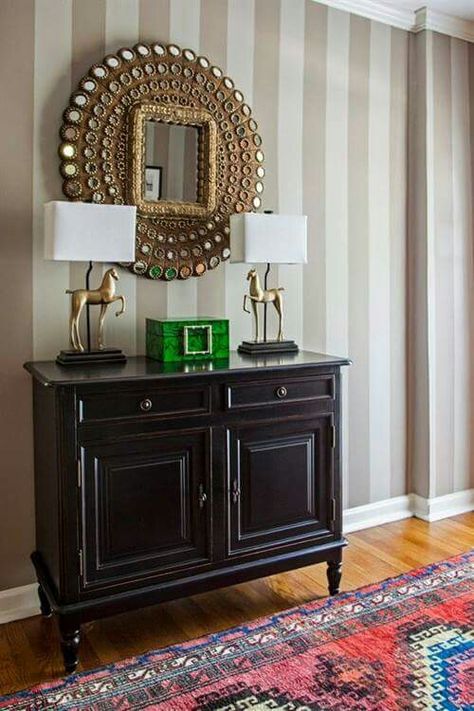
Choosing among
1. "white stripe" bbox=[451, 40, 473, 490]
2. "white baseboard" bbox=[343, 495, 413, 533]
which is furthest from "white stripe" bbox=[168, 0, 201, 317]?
"white stripe" bbox=[451, 40, 473, 490]

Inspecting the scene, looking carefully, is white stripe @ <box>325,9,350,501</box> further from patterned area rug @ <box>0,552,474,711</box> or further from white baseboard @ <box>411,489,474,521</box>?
patterned area rug @ <box>0,552,474,711</box>

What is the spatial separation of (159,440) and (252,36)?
6.08 feet

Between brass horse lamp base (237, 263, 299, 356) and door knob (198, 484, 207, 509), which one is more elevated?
brass horse lamp base (237, 263, 299, 356)

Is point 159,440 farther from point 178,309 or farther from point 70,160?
point 70,160

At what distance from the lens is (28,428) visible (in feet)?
8.46

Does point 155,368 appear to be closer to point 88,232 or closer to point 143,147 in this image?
point 88,232

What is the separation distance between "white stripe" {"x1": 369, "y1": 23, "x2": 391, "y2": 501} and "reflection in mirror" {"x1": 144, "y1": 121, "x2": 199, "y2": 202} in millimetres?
1012

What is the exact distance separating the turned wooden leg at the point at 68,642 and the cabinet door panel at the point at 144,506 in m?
0.13

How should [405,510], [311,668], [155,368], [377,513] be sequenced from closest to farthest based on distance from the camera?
[311,668] → [155,368] → [377,513] → [405,510]

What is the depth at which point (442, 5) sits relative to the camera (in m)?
3.34

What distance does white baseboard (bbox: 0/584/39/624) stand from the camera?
2547 millimetres

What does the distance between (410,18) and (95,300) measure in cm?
223

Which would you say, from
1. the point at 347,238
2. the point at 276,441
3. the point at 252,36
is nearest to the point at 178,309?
the point at 276,441

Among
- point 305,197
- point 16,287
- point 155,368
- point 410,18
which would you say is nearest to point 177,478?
point 155,368
